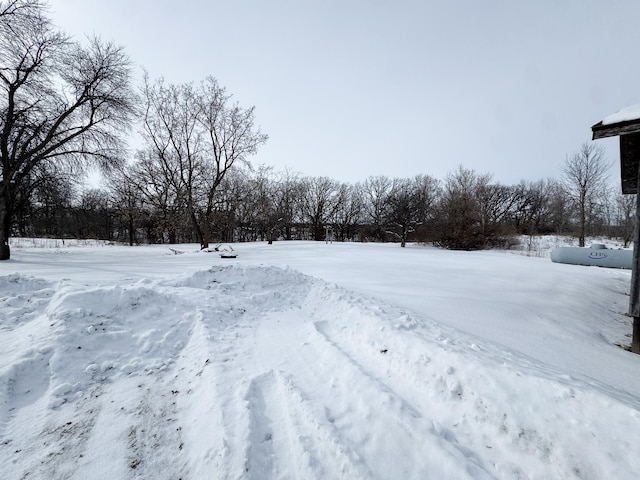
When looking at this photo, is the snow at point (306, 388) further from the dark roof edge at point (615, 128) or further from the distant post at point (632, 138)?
the dark roof edge at point (615, 128)

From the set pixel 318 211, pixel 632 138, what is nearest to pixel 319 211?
pixel 318 211

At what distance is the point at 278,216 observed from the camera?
2884cm

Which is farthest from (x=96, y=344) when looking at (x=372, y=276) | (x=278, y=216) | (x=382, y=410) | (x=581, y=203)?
(x=581, y=203)

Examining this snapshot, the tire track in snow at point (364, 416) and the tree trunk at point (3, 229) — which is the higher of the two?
the tree trunk at point (3, 229)

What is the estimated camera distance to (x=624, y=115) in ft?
14.0

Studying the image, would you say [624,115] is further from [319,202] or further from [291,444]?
[319,202]

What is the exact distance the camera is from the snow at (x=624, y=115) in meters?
4.10

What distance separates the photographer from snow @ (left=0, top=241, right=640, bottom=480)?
1.90 meters

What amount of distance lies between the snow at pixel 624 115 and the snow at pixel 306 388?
3514 mm

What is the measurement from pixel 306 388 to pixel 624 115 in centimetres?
656

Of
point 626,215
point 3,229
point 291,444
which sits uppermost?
point 626,215

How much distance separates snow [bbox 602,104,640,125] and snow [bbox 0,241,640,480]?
351 centimetres

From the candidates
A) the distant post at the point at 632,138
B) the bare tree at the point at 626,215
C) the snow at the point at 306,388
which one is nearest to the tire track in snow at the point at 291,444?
the snow at the point at 306,388

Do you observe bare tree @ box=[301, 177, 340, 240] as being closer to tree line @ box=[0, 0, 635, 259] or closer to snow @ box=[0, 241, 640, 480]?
tree line @ box=[0, 0, 635, 259]
